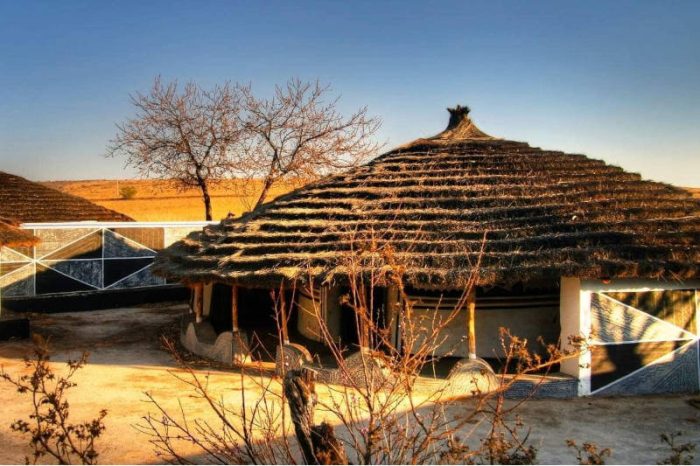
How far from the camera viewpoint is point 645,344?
32.2 ft

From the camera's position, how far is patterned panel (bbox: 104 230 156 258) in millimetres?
19194

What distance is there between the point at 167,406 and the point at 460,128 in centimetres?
865

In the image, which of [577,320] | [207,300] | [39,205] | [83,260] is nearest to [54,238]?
[83,260]

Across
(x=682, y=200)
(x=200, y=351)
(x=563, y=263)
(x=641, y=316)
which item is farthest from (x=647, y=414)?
(x=200, y=351)

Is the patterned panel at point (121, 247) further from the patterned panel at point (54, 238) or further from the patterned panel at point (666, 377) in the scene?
the patterned panel at point (666, 377)

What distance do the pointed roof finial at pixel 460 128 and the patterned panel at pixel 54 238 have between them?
35.7 feet

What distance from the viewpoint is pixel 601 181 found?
11656mm

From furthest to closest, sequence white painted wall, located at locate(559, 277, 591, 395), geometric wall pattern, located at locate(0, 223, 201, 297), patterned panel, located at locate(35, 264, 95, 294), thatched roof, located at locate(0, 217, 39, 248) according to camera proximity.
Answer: patterned panel, located at locate(35, 264, 95, 294) → geometric wall pattern, located at locate(0, 223, 201, 297) → thatched roof, located at locate(0, 217, 39, 248) → white painted wall, located at locate(559, 277, 591, 395)

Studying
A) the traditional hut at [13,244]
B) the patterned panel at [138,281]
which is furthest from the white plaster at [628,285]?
the patterned panel at [138,281]

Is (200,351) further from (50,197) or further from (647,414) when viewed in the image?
(50,197)

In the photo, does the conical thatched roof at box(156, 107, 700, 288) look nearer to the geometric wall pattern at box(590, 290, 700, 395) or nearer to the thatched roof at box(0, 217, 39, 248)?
the geometric wall pattern at box(590, 290, 700, 395)

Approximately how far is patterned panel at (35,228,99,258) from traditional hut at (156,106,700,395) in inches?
275

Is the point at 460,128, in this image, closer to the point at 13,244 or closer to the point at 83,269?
the point at 13,244

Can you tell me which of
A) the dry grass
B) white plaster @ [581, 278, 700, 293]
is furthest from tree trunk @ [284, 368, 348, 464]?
the dry grass
